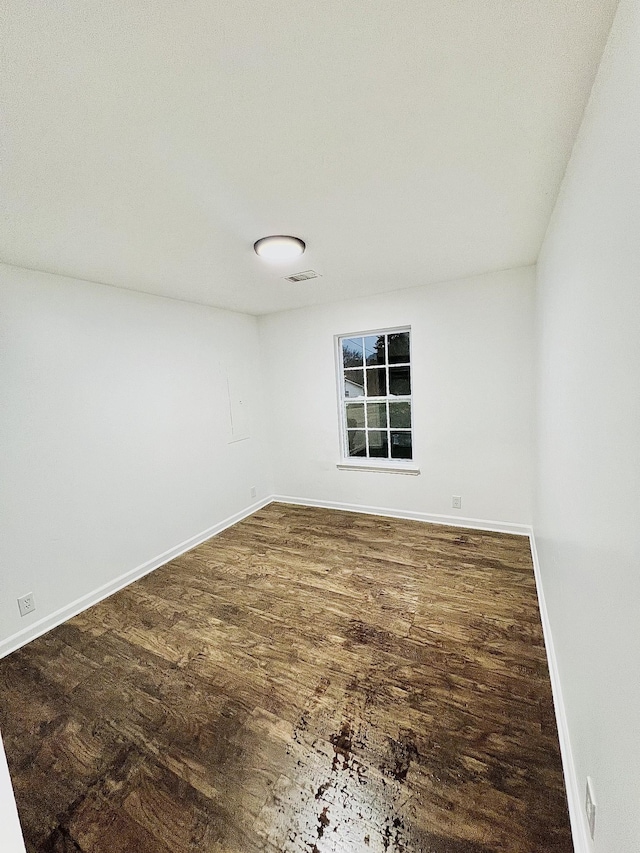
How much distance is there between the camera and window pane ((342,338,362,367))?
4062 mm

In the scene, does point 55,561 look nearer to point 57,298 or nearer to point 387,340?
point 57,298

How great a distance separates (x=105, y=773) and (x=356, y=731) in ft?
3.48

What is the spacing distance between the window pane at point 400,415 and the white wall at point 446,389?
169 mm

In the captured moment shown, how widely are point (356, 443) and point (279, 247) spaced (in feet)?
8.46

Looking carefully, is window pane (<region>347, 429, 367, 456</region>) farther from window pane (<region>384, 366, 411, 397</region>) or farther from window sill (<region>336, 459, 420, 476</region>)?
window pane (<region>384, 366, 411, 397</region>)

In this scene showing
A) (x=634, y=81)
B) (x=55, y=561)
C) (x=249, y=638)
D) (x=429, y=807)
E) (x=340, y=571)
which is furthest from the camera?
(x=340, y=571)

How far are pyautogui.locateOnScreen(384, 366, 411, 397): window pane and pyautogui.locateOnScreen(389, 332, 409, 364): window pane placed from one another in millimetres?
97

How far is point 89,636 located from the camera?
2311mm

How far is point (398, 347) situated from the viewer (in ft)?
12.5

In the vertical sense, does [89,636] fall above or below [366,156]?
below

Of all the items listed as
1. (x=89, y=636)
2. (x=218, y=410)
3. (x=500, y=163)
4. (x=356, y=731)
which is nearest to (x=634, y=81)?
(x=500, y=163)

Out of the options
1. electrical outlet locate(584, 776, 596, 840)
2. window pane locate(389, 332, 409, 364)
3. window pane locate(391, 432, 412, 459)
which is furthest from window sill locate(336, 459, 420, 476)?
electrical outlet locate(584, 776, 596, 840)

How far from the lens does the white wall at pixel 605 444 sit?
758 millimetres

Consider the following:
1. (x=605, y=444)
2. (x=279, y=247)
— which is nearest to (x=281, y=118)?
(x=279, y=247)
